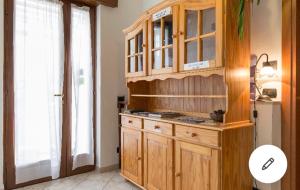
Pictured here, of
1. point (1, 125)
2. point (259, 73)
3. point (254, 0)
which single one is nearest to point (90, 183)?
point (1, 125)

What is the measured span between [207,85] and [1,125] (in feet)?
7.29

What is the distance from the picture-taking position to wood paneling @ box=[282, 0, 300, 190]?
178cm

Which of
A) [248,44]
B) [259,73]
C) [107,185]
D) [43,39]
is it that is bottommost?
[107,185]

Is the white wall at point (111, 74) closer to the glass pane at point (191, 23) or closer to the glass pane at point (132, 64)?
the glass pane at point (132, 64)

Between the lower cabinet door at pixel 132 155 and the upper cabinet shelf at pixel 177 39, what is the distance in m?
0.69

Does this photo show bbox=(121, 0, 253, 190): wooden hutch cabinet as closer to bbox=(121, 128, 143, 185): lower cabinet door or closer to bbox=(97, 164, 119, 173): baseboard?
bbox=(121, 128, 143, 185): lower cabinet door

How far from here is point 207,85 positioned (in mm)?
2279

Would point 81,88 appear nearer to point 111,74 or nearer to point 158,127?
point 111,74

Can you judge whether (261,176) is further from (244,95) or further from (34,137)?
(34,137)

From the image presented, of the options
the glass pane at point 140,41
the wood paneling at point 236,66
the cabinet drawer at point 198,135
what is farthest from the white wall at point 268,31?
the glass pane at point 140,41

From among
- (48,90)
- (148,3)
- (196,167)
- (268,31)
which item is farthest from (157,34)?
(48,90)

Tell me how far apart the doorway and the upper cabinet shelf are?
0.78 meters

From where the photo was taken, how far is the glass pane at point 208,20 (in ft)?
5.90

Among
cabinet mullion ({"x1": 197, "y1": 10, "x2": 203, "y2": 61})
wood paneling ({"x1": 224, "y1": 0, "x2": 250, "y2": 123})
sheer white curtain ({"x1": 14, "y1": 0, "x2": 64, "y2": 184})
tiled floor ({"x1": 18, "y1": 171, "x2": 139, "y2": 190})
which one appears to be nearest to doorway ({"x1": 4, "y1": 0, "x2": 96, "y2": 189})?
sheer white curtain ({"x1": 14, "y1": 0, "x2": 64, "y2": 184})
